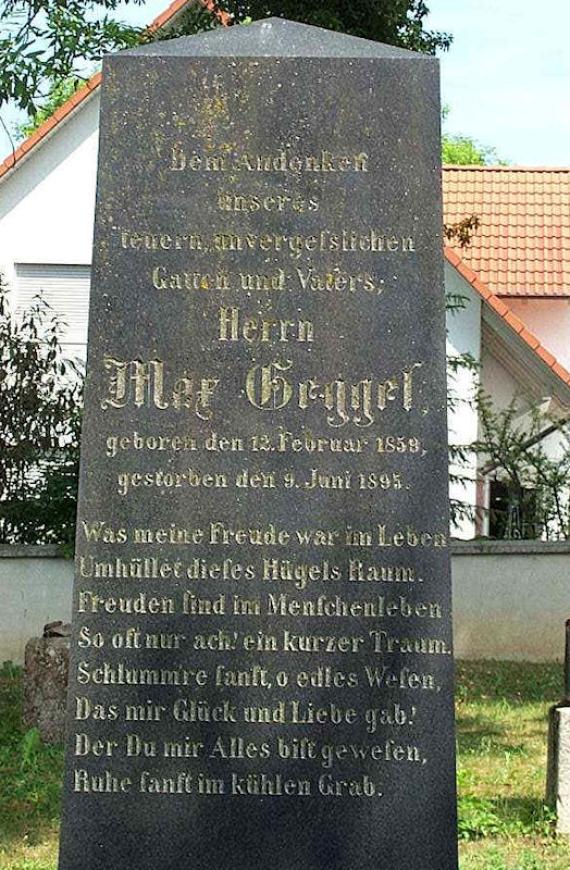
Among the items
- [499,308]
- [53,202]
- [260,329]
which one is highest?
[53,202]

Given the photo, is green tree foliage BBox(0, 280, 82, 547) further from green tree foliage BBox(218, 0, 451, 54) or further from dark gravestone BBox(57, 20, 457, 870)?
dark gravestone BBox(57, 20, 457, 870)

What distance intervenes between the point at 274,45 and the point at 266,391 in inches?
45.4

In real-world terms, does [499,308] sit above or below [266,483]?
above

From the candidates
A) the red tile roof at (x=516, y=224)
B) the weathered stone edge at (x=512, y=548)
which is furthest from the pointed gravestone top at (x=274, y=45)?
the red tile roof at (x=516, y=224)

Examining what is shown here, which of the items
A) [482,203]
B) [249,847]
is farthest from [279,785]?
[482,203]

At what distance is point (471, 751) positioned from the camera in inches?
398

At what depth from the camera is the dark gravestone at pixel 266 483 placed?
5379mm

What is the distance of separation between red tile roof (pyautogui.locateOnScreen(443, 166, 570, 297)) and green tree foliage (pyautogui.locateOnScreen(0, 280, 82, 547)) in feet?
39.3

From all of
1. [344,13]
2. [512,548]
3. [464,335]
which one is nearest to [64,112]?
[344,13]

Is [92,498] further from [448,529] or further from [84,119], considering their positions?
[84,119]

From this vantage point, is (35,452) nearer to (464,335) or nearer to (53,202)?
(53,202)

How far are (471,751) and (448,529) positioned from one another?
4992 mm

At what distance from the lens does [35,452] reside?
13.8m

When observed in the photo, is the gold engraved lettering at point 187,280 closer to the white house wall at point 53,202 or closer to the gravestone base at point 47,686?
the gravestone base at point 47,686
